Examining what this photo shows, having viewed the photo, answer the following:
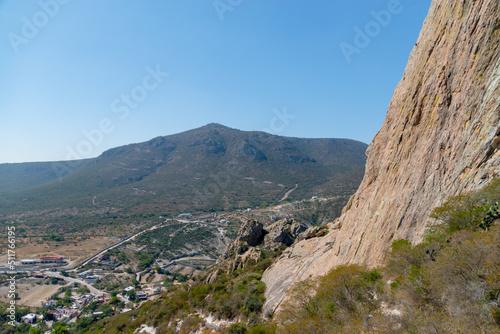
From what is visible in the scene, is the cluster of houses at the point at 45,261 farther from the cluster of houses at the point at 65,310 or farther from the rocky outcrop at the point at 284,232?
the rocky outcrop at the point at 284,232

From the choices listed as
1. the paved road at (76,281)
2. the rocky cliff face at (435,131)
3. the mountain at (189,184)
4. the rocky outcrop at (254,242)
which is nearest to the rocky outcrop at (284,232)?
the rocky outcrop at (254,242)

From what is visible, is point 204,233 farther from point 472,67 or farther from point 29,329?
point 472,67

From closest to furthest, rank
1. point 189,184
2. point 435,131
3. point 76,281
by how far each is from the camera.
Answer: point 435,131
point 76,281
point 189,184

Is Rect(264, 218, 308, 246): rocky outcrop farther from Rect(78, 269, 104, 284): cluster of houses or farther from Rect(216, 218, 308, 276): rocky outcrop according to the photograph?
Rect(78, 269, 104, 284): cluster of houses

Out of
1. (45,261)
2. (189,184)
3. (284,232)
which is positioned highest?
(189,184)

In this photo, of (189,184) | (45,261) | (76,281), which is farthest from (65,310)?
(189,184)

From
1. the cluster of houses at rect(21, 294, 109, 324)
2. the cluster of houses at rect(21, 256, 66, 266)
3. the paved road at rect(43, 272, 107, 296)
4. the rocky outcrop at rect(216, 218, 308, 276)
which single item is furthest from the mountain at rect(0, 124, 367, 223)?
the rocky outcrop at rect(216, 218, 308, 276)

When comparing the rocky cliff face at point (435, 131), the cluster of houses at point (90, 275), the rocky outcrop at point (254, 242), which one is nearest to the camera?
the rocky cliff face at point (435, 131)

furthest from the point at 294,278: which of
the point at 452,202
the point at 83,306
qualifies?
the point at 83,306

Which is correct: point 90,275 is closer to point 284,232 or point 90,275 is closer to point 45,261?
point 45,261

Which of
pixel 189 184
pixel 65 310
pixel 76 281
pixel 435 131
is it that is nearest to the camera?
pixel 435 131
